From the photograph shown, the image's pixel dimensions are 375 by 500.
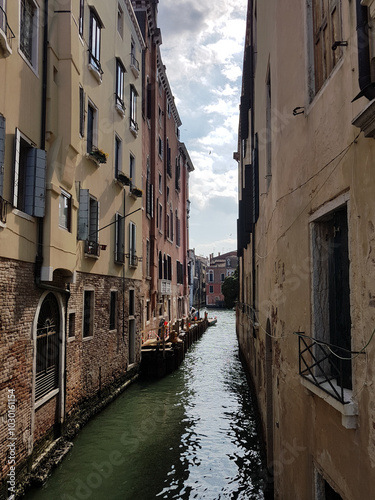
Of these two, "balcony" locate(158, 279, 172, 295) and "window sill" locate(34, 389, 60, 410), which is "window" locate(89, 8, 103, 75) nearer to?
"window sill" locate(34, 389, 60, 410)

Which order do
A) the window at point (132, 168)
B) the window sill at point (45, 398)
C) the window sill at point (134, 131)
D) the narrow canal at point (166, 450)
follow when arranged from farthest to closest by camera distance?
the window at point (132, 168) → the window sill at point (134, 131) → the window sill at point (45, 398) → the narrow canal at point (166, 450)

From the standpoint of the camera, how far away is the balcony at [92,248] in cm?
948

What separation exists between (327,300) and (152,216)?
14.8 metres

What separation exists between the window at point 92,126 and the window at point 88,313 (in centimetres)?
334

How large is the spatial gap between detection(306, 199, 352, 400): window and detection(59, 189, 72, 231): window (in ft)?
17.3

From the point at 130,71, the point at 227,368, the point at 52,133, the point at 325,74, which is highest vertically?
the point at 130,71

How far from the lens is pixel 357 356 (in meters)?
2.74

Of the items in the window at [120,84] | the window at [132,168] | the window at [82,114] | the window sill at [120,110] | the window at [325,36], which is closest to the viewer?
the window at [325,36]

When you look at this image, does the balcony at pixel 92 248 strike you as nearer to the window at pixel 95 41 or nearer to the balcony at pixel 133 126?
the window at pixel 95 41

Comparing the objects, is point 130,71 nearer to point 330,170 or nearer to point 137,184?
point 137,184

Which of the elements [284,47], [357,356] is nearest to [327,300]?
[357,356]

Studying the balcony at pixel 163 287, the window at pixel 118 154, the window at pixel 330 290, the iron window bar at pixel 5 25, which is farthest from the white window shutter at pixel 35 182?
the balcony at pixel 163 287

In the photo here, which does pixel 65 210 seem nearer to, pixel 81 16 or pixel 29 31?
pixel 29 31

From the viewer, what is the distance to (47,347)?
7.45m
